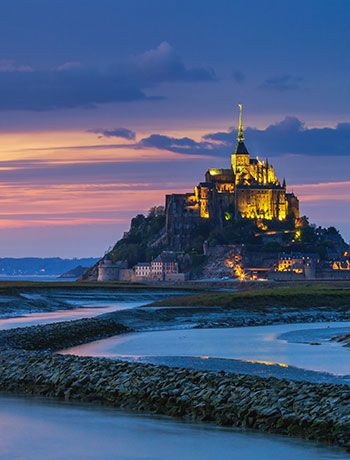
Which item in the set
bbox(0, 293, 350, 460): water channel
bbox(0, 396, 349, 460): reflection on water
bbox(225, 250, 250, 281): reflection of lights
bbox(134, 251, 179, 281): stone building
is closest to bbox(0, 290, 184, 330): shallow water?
bbox(0, 293, 350, 460): water channel

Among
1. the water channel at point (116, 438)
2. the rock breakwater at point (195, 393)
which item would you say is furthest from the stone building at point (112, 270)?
the water channel at point (116, 438)

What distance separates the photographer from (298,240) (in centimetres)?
17150

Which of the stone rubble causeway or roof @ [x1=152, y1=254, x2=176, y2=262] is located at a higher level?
roof @ [x1=152, y1=254, x2=176, y2=262]

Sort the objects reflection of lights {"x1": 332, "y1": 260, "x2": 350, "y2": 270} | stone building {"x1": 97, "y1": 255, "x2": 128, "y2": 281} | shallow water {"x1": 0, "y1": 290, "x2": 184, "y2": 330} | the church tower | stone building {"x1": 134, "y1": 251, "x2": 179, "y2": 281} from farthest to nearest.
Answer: the church tower → stone building {"x1": 97, "y1": 255, "x2": 128, "y2": 281} → stone building {"x1": 134, "y1": 251, "x2": 179, "y2": 281} → reflection of lights {"x1": 332, "y1": 260, "x2": 350, "y2": 270} → shallow water {"x1": 0, "y1": 290, "x2": 184, "y2": 330}

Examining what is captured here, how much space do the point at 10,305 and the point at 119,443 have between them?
140 ft

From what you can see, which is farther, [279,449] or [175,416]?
[175,416]

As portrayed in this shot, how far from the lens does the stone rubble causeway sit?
14.5 m

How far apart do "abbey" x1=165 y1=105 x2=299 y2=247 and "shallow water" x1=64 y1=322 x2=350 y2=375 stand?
13996 cm

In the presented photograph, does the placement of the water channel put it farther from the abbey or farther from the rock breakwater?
the abbey

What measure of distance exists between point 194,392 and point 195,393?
0.22ft

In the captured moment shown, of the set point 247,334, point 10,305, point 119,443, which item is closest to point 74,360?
point 119,443

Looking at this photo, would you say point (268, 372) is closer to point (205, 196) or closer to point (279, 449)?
point (279, 449)

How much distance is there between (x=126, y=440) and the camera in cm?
1423

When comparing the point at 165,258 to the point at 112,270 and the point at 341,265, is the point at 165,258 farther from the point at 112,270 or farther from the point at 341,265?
the point at 341,265
